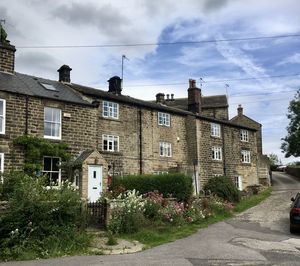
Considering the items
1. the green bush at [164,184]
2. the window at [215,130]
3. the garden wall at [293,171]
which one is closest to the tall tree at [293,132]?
the garden wall at [293,171]

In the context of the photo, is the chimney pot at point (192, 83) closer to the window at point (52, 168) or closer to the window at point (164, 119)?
the window at point (164, 119)

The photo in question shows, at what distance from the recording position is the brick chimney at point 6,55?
83.9 feet

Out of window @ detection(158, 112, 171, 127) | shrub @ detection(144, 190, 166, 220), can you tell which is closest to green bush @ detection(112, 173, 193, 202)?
shrub @ detection(144, 190, 166, 220)

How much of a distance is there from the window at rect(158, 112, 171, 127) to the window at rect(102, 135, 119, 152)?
519cm

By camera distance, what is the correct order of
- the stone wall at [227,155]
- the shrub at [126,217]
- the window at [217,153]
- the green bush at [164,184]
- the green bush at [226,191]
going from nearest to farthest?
the shrub at [126,217] → the green bush at [164,184] → the green bush at [226,191] → the stone wall at [227,155] → the window at [217,153]

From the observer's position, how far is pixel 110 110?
30.3 m

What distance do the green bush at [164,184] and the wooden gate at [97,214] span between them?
6785mm

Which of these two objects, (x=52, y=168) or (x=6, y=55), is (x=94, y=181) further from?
(x=6, y=55)

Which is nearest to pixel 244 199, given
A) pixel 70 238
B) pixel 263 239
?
pixel 263 239

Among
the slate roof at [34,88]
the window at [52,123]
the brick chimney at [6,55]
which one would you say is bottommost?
the window at [52,123]

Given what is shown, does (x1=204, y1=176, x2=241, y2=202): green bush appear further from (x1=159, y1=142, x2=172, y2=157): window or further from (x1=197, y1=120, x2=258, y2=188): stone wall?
(x1=159, y1=142, x2=172, y2=157): window

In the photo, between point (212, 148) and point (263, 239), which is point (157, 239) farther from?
point (212, 148)

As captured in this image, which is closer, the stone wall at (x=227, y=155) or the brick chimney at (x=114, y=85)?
the brick chimney at (x=114, y=85)

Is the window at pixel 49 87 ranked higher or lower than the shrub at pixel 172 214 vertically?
higher
